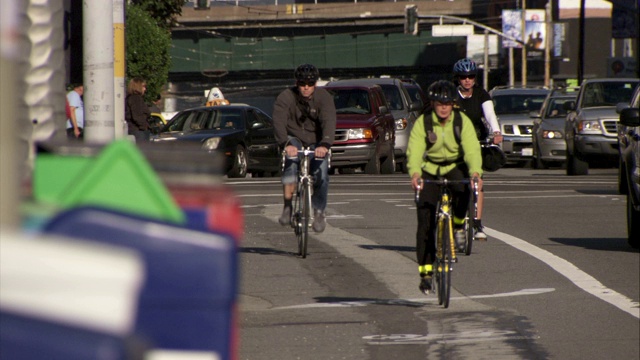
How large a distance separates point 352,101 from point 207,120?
3102 millimetres

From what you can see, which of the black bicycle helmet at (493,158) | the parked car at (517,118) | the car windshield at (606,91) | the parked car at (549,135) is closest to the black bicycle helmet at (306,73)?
the black bicycle helmet at (493,158)

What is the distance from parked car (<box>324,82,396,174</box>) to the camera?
25531 mm

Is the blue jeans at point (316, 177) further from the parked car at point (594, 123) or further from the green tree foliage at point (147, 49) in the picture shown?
the green tree foliage at point (147, 49)

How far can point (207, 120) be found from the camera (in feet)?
84.7

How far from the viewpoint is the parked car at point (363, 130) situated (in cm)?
2553

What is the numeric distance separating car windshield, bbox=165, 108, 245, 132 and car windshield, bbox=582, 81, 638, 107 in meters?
7.08

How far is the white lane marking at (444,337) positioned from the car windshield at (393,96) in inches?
821

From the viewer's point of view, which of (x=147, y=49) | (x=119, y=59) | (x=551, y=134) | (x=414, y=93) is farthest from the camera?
(x=147, y=49)

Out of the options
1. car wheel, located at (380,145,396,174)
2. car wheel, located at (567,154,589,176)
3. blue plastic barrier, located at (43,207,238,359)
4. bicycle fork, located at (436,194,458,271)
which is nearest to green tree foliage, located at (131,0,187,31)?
car wheel, located at (380,145,396,174)

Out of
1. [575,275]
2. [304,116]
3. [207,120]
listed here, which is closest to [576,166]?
[207,120]

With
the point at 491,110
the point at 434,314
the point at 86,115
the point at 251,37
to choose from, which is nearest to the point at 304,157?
the point at 491,110

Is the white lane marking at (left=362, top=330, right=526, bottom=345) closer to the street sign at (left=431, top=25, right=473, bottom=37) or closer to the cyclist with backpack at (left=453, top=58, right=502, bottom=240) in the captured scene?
the cyclist with backpack at (left=453, top=58, right=502, bottom=240)

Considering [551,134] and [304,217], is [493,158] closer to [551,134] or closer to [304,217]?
[304,217]

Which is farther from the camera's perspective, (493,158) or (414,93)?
(414,93)
